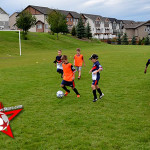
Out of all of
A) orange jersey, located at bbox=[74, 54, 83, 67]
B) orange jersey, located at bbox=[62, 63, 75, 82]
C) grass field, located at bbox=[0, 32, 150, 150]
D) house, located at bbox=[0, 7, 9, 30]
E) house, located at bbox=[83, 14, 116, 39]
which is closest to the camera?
grass field, located at bbox=[0, 32, 150, 150]

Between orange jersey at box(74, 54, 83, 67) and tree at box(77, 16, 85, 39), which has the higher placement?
tree at box(77, 16, 85, 39)

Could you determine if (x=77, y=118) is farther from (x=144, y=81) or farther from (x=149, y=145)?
(x=144, y=81)

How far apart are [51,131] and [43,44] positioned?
164ft

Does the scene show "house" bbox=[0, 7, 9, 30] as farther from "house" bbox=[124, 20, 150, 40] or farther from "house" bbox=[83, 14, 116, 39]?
"house" bbox=[124, 20, 150, 40]

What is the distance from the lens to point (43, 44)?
5509 cm

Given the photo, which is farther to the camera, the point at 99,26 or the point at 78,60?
the point at 99,26

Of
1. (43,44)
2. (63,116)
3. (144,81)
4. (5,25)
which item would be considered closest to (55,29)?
(43,44)

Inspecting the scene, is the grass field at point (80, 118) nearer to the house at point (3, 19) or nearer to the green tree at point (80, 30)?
the green tree at point (80, 30)

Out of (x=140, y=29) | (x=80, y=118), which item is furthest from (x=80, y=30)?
(x=80, y=118)

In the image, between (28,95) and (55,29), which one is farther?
(55,29)

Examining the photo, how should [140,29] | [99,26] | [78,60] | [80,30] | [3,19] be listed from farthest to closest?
[99,26] → [140,29] → [3,19] → [80,30] → [78,60]

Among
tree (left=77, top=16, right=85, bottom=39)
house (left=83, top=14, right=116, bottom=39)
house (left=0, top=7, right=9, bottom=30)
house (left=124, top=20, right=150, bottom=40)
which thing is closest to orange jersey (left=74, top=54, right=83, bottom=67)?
tree (left=77, top=16, right=85, bottom=39)

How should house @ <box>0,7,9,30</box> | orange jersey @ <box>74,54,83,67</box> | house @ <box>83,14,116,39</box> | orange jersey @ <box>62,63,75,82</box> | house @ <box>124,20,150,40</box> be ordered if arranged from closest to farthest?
1. orange jersey @ <box>62,63,75,82</box>
2. orange jersey @ <box>74,54,83,67</box>
3. house @ <box>0,7,9,30</box>
4. house @ <box>124,20,150,40</box>
5. house @ <box>83,14,116,39</box>

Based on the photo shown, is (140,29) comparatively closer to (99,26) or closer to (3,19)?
(99,26)
